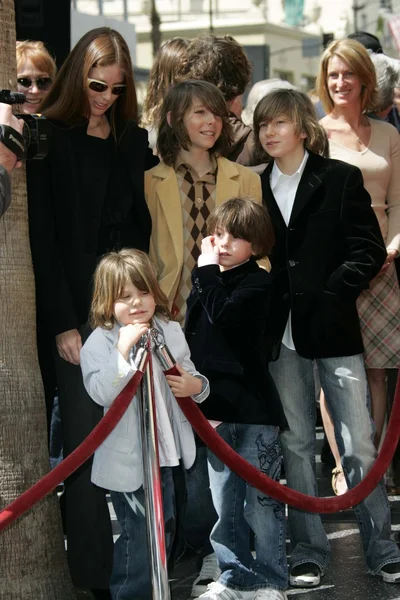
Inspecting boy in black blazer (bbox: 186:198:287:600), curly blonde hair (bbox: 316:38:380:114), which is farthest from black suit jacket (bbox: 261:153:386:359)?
curly blonde hair (bbox: 316:38:380:114)

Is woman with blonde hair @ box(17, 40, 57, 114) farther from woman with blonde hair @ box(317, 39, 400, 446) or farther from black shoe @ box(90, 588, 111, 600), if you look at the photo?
black shoe @ box(90, 588, 111, 600)

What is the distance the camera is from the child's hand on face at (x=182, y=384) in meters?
4.50

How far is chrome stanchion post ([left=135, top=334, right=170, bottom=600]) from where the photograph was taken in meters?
4.26

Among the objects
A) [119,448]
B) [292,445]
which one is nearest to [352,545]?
[292,445]

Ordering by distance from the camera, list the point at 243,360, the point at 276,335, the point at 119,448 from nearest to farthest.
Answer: the point at 119,448, the point at 243,360, the point at 276,335

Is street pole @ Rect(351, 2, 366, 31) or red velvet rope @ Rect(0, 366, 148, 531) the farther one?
street pole @ Rect(351, 2, 366, 31)

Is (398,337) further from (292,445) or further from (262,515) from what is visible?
(262,515)

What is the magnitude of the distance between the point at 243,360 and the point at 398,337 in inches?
56.5

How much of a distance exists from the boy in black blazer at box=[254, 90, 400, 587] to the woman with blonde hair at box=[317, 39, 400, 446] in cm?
82

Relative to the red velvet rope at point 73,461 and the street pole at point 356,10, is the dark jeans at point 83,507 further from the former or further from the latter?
the street pole at point 356,10

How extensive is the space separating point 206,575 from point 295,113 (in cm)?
205

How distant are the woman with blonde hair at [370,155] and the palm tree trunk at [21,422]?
1890 mm

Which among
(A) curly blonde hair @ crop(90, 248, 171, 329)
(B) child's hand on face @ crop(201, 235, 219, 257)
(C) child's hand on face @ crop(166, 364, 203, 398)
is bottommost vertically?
(C) child's hand on face @ crop(166, 364, 203, 398)

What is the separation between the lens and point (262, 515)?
4809mm
